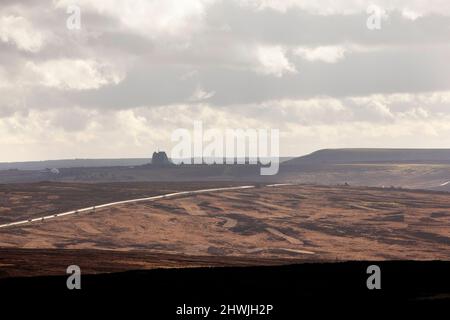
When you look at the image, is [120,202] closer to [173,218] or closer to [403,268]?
[173,218]

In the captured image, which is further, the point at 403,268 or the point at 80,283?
the point at 403,268

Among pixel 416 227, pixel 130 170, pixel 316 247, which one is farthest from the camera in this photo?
pixel 130 170

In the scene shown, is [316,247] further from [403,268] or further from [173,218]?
[403,268]

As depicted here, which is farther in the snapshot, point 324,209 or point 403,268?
point 324,209

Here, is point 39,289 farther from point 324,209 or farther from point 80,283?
point 324,209

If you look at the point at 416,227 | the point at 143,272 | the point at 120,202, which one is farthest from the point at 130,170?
the point at 143,272
